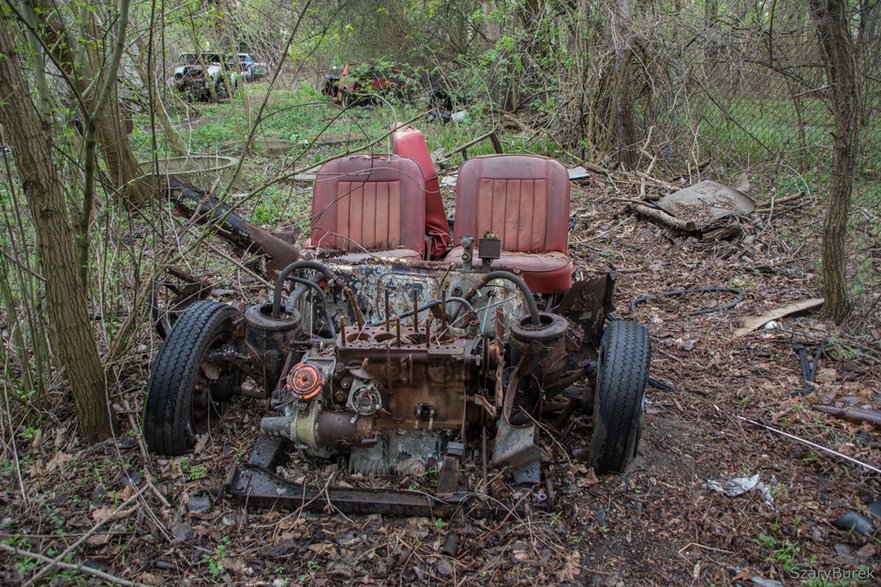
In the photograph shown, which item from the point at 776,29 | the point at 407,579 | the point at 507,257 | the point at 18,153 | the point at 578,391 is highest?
the point at 776,29

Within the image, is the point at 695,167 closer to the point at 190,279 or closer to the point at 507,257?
the point at 507,257

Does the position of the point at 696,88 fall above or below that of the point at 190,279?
above

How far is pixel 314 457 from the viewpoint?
3.09m

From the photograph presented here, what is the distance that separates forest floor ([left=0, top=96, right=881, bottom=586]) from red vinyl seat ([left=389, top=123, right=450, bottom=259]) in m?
2.06

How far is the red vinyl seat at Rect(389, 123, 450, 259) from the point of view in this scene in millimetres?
5117

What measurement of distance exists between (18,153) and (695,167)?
7.39m

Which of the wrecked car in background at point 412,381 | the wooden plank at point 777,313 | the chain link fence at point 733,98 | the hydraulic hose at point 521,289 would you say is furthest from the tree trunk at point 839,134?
the chain link fence at point 733,98

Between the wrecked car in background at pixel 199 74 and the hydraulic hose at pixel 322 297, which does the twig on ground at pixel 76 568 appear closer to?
the hydraulic hose at pixel 322 297

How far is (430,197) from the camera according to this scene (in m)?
5.12

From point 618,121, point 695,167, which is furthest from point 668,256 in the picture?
point 618,121

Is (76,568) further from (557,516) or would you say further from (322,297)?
(557,516)

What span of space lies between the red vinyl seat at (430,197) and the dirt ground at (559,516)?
207 cm

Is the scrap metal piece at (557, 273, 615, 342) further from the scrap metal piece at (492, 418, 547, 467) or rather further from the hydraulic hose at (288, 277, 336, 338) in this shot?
the hydraulic hose at (288, 277, 336, 338)

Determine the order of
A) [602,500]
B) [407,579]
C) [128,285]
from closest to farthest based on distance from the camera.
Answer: [407,579] → [602,500] → [128,285]
